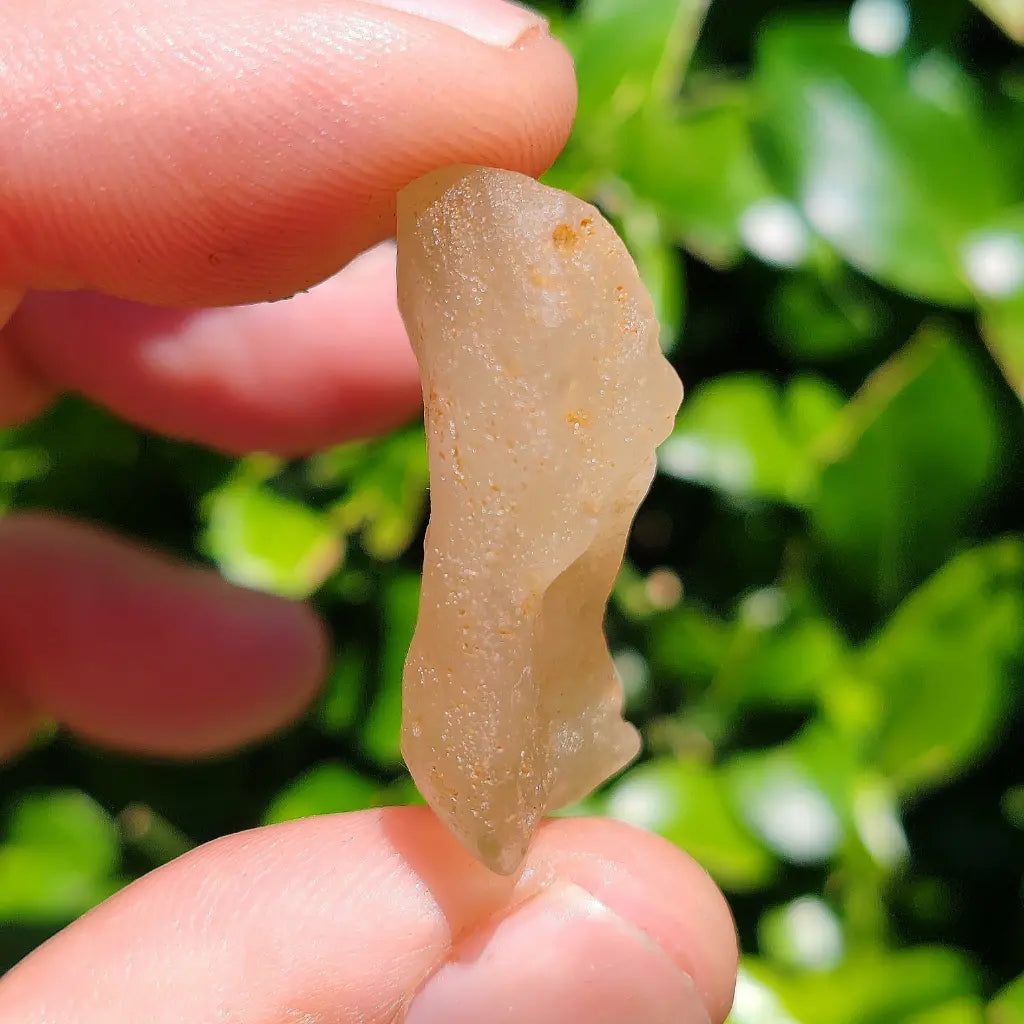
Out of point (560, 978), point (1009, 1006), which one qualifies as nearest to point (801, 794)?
point (1009, 1006)

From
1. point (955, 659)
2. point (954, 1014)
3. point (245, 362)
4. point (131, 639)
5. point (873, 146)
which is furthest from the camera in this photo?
point (131, 639)

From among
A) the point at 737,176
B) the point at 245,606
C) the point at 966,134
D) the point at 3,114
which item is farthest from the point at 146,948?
the point at 966,134

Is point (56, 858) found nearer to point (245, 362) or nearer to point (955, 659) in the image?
point (245, 362)

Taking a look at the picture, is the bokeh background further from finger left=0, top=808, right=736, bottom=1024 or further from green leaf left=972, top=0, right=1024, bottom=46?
finger left=0, top=808, right=736, bottom=1024

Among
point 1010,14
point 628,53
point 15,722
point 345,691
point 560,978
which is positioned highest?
point 1010,14

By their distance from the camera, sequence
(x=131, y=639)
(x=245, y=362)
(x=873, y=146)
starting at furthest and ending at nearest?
1. (x=131, y=639)
2. (x=245, y=362)
3. (x=873, y=146)

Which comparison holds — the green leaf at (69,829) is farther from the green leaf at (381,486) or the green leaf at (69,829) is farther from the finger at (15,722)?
the green leaf at (381,486)
